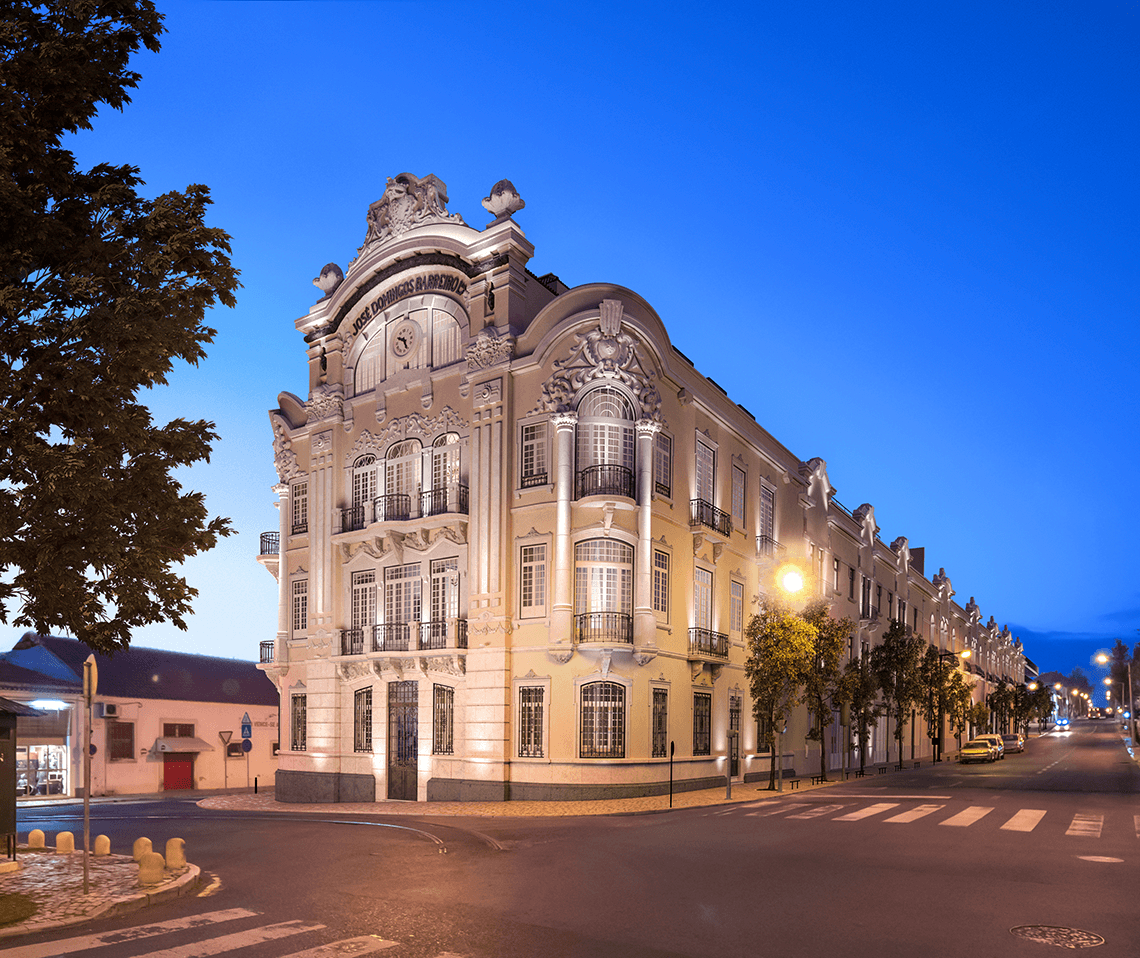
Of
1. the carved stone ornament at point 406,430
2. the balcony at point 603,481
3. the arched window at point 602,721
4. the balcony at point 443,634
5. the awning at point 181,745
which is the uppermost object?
the carved stone ornament at point 406,430

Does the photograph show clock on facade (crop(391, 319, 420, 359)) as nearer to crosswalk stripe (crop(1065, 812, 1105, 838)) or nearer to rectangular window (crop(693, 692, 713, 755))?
rectangular window (crop(693, 692, 713, 755))

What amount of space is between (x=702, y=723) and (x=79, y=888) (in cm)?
2460

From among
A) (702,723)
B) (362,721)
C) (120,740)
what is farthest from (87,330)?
(120,740)

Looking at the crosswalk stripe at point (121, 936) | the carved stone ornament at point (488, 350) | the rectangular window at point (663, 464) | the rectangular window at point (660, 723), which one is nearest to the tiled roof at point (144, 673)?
the carved stone ornament at point (488, 350)

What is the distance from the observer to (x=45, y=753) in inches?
1631

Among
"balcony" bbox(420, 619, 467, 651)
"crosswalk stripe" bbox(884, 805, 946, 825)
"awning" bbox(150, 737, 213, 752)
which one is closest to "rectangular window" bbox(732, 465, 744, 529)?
"balcony" bbox(420, 619, 467, 651)

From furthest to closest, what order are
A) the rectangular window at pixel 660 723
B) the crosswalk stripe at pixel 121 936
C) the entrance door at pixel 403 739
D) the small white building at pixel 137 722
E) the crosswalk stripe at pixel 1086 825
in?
the small white building at pixel 137 722 → the entrance door at pixel 403 739 → the rectangular window at pixel 660 723 → the crosswalk stripe at pixel 1086 825 → the crosswalk stripe at pixel 121 936

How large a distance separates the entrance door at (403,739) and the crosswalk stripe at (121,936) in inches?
836

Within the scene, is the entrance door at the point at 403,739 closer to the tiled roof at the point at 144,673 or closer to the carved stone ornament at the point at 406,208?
the tiled roof at the point at 144,673

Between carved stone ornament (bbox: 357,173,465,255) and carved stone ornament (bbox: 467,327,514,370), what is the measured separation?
4.44 meters

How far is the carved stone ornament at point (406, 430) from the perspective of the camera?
32.5 m

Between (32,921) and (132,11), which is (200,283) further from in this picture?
(32,921)

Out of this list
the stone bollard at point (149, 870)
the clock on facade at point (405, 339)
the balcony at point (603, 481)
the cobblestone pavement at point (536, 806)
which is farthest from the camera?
the clock on facade at point (405, 339)

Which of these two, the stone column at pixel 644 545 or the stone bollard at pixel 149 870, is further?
the stone column at pixel 644 545
